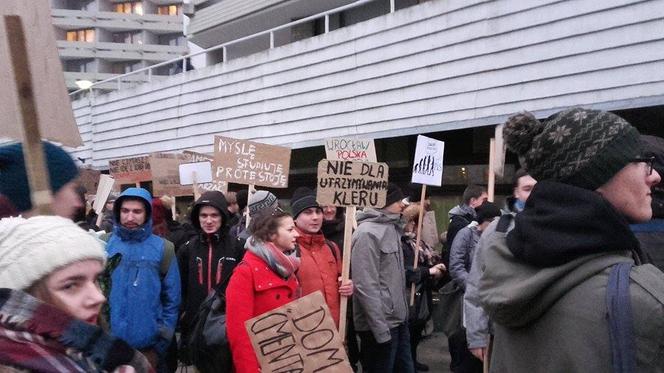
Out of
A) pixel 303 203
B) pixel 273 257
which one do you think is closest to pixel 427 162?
pixel 303 203

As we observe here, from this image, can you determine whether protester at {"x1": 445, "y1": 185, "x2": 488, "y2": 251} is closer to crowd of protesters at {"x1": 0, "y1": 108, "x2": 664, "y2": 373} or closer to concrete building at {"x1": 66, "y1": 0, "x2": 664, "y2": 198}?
concrete building at {"x1": 66, "y1": 0, "x2": 664, "y2": 198}

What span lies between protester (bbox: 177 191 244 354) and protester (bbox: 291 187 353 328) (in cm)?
70

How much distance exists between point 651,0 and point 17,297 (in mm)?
9111

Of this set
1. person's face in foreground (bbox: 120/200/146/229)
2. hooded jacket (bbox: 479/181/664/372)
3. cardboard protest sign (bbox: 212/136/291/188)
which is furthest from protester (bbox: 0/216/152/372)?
cardboard protest sign (bbox: 212/136/291/188)

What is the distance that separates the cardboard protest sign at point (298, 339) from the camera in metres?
4.05

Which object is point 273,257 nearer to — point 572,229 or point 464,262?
point 464,262

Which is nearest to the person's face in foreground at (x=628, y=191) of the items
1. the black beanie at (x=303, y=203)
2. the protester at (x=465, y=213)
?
the black beanie at (x=303, y=203)

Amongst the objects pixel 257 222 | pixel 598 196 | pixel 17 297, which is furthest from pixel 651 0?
pixel 17 297

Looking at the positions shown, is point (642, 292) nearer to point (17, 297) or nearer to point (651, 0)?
point (17, 297)

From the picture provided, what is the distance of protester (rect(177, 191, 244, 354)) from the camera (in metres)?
5.61

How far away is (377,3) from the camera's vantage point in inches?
622

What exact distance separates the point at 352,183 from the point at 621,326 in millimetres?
4183

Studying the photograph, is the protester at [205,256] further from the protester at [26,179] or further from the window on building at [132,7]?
the window on building at [132,7]

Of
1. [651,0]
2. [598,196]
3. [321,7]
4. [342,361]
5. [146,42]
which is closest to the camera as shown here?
[598,196]
